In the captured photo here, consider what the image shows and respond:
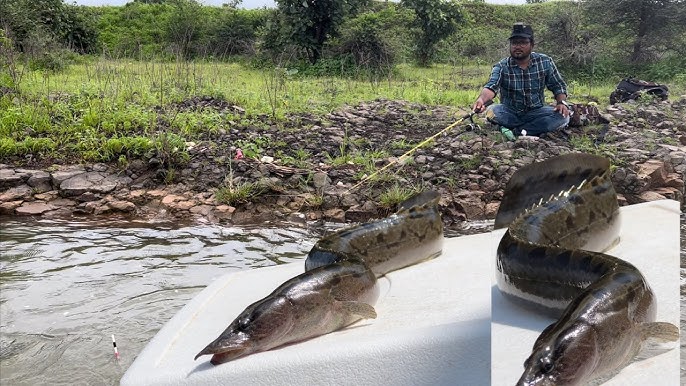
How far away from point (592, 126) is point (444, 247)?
6169 mm

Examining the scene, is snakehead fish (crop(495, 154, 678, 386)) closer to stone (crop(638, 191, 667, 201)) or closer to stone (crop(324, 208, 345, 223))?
stone (crop(324, 208, 345, 223))

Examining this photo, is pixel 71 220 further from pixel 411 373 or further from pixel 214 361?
pixel 411 373

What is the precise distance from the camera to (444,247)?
402cm

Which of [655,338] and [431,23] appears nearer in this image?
[655,338]

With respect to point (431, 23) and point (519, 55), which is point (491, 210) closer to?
point (519, 55)

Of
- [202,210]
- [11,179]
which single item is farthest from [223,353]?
[11,179]

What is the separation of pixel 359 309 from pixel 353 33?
1756 cm

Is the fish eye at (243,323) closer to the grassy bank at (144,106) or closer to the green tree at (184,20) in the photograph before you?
the grassy bank at (144,106)

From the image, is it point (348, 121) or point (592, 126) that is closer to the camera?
point (592, 126)

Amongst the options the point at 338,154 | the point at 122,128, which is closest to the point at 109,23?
the point at 122,128

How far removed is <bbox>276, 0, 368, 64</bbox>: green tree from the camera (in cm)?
1955

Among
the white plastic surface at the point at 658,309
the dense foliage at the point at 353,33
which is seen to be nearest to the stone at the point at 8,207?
the dense foliage at the point at 353,33

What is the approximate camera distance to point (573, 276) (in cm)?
196

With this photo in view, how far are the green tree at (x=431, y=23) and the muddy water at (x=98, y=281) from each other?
15748 millimetres
